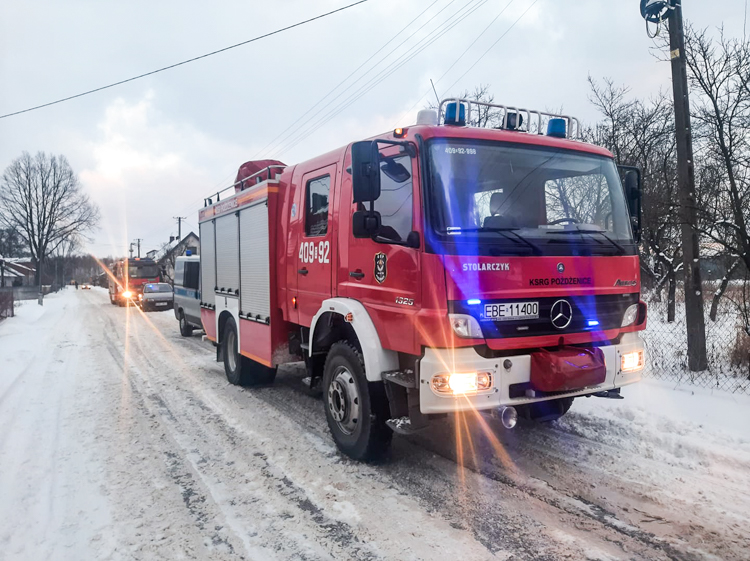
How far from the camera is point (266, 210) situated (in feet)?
20.8

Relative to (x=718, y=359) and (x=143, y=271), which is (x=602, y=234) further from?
(x=143, y=271)

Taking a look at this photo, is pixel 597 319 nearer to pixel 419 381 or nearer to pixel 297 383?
pixel 419 381

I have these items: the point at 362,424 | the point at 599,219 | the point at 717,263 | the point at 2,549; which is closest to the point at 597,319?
the point at 599,219

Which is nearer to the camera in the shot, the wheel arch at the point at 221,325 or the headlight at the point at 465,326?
the headlight at the point at 465,326

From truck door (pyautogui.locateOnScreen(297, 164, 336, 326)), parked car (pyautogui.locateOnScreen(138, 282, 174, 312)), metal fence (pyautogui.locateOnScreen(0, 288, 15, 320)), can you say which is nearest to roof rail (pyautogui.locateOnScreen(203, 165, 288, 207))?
truck door (pyautogui.locateOnScreen(297, 164, 336, 326))

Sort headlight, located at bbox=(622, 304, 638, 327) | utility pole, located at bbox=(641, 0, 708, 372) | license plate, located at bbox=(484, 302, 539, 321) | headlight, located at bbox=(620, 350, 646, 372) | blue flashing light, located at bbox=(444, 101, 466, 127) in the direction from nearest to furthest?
license plate, located at bbox=(484, 302, 539, 321) < blue flashing light, located at bbox=(444, 101, 466, 127) < headlight, located at bbox=(620, 350, 646, 372) < headlight, located at bbox=(622, 304, 638, 327) < utility pole, located at bbox=(641, 0, 708, 372)

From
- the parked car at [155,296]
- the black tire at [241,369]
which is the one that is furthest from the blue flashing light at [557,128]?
the parked car at [155,296]

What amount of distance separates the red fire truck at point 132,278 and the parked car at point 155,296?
477cm

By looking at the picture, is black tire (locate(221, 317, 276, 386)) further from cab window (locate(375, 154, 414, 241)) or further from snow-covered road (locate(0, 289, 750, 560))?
cab window (locate(375, 154, 414, 241))

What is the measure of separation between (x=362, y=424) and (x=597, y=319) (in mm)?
2129

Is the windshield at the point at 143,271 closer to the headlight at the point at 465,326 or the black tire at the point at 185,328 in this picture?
the black tire at the point at 185,328

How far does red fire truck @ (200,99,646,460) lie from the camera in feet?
11.9

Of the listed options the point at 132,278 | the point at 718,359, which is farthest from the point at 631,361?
the point at 132,278

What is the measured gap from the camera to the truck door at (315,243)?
16.7ft
